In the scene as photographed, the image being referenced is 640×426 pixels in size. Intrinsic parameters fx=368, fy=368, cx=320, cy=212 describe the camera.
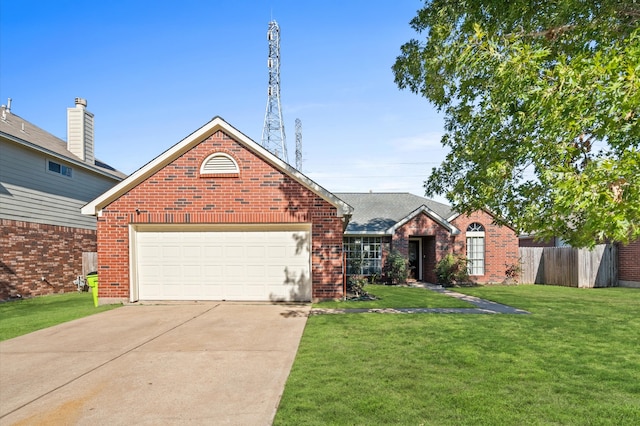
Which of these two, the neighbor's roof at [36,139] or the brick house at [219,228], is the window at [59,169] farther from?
the brick house at [219,228]

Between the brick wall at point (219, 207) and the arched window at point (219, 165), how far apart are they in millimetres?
132

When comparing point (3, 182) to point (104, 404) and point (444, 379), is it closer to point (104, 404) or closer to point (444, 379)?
point (104, 404)

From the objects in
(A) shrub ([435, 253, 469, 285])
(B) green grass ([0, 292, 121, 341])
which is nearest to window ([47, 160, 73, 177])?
(B) green grass ([0, 292, 121, 341])

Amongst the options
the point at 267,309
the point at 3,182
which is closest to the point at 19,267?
the point at 3,182

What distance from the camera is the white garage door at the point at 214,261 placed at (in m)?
11.8

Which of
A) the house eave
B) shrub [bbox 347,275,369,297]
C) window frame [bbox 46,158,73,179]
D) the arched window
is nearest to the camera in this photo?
the arched window

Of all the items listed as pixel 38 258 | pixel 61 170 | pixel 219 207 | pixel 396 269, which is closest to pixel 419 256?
pixel 396 269

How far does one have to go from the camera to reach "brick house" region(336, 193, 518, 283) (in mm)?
18688

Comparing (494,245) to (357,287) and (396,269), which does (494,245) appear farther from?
(357,287)

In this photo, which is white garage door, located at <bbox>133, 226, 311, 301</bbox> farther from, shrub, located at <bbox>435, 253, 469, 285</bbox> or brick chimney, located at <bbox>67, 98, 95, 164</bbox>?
brick chimney, located at <bbox>67, 98, 95, 164</bbox>

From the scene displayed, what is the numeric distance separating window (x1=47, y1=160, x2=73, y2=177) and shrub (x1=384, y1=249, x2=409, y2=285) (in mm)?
15759

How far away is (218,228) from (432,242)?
11594 mm

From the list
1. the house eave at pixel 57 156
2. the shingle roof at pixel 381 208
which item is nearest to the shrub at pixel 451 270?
the shingle roof at pixel 381 208

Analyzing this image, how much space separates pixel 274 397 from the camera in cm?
455
